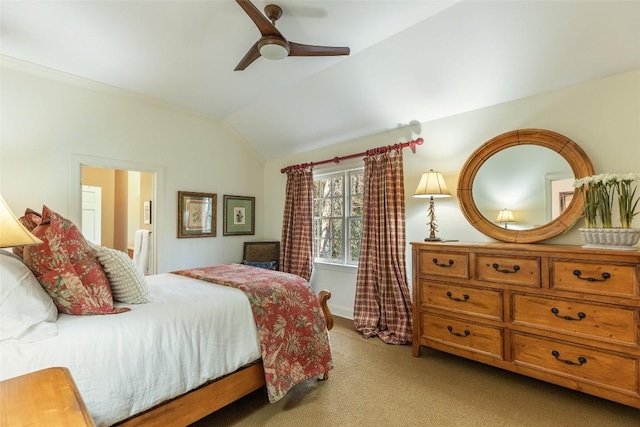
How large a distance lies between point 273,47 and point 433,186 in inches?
71.1

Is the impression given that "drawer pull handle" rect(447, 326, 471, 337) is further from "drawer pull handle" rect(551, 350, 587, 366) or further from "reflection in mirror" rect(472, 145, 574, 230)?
"reflection in mirror" rect(472, 145, 574, 230)

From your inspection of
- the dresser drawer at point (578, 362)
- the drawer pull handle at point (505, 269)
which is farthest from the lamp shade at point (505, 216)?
the dresser drawer at point (578, 362)

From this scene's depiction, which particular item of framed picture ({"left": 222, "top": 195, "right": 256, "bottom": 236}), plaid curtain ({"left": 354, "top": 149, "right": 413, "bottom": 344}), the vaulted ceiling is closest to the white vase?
the vaulted ceiling

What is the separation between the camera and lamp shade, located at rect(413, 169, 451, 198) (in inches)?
110

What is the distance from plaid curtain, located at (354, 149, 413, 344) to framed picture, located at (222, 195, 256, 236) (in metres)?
2.02

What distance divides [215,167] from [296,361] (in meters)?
3.11

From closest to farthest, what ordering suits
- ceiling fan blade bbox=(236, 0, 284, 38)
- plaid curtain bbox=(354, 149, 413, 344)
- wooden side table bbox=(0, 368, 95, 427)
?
wooden side table bbox=(0, 368, 95, 427), ceiling fan blade bbox=(236, 0, 284, 38), plaid curtain bbox=(354, 149, 413, 344)

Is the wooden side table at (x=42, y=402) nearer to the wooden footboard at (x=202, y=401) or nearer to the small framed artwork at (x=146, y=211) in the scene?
the wooden footboard at (x=202, y=401)

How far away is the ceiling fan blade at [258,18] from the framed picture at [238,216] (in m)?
2.87

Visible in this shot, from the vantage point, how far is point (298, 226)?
13.8 ft

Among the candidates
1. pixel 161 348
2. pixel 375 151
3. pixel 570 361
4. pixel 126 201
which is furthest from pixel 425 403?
pixel 126 201

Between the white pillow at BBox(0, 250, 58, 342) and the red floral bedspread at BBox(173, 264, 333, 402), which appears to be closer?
the white pillow at BBox(0, 250, 58, 342)

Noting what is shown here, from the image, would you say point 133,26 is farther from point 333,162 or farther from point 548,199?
point 548,199

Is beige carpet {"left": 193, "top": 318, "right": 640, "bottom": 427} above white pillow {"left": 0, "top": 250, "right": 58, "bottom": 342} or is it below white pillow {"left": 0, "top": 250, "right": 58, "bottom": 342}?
below
